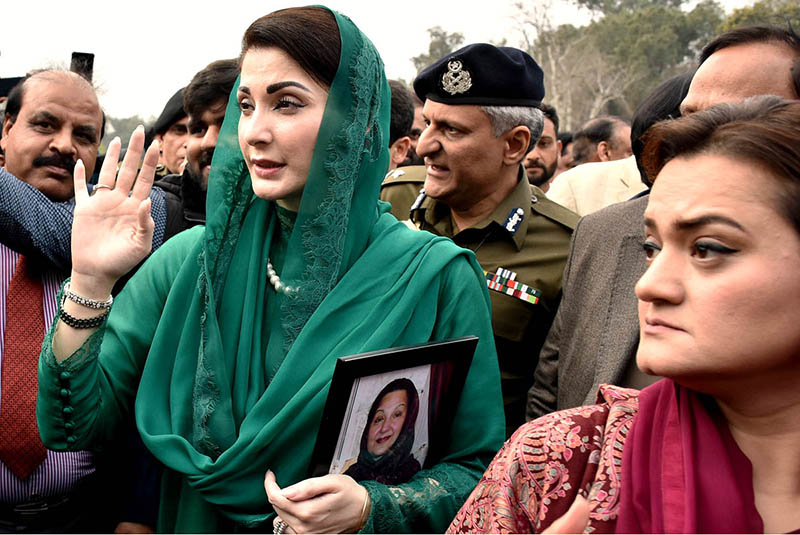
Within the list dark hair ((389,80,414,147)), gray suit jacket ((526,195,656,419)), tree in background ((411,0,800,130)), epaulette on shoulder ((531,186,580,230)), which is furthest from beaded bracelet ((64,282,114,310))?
tree in background ((411,0,800,130))

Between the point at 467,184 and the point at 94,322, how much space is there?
1708 millimetres

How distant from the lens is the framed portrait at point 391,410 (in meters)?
1.69

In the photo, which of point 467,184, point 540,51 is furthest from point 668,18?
point 467,184

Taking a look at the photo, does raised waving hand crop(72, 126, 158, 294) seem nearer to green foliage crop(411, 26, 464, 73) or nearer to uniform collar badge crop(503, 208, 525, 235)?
uniform collar badge crop(503, 208, 525, 235)

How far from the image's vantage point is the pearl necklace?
2.09 m

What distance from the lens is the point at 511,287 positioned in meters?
3.00

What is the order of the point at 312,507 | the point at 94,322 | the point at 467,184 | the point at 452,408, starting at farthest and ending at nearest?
the point at 467,184 → the point at 452,408 → the point at 94,322 → the point at 312,507

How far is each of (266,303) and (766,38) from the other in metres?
1.64

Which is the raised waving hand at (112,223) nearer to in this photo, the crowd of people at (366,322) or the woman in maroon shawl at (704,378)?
the crowd of people at (366,322)

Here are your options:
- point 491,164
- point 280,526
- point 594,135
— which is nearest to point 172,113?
point 491,164

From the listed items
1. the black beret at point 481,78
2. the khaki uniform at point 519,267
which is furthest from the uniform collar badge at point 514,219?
the black beret at point 481,78

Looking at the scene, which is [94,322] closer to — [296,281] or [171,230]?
[296,281]

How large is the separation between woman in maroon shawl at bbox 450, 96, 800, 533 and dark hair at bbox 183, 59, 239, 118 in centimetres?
228

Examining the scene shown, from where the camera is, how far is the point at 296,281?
209cm
